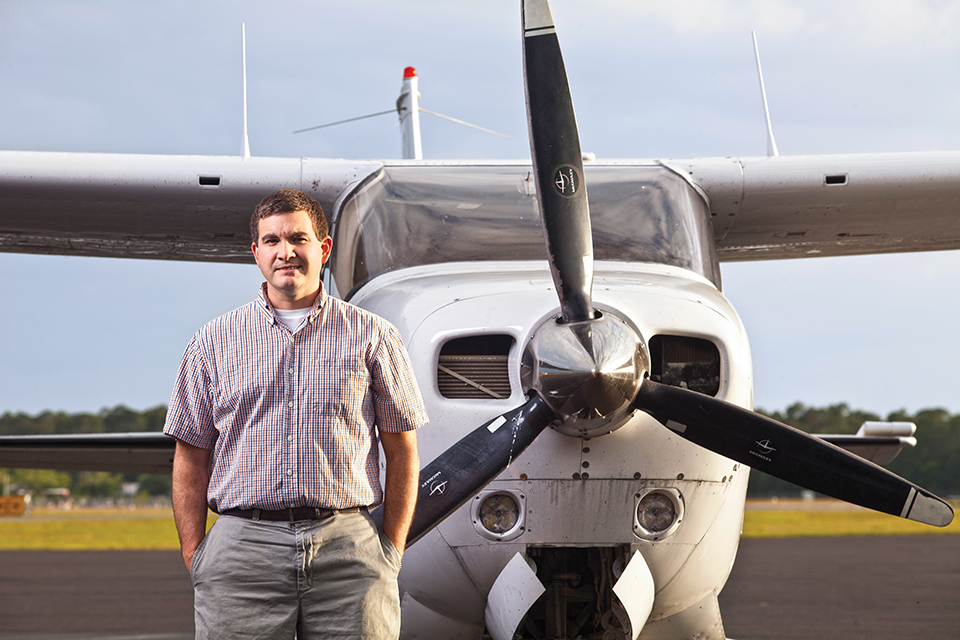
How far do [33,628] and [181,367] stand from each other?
841 centimetres

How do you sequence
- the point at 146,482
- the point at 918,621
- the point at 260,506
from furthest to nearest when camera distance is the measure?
the point at 146,482
the point at 918,621
the point at 260,506

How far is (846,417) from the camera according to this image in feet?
245

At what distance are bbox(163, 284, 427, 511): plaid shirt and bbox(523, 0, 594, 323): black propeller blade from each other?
1.81m

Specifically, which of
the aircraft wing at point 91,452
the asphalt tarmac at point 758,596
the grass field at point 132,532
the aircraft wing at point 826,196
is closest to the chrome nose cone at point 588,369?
the aircraft wing at point 826,196

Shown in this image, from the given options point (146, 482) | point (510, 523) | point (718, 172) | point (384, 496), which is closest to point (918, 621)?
point (718, 172)

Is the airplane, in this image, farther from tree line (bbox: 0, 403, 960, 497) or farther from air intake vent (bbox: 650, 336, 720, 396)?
tree line (bbox: 0, 403, 960, 497)

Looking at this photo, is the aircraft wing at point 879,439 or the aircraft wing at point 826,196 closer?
the aircraft wing at point 826,196

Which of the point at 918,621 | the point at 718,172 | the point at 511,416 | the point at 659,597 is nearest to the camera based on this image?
the point at 511,416

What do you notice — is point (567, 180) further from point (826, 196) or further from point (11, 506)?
point (11, 506)

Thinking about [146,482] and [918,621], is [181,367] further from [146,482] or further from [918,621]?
[146,482]

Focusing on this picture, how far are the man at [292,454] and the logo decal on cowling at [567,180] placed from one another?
1872 mm

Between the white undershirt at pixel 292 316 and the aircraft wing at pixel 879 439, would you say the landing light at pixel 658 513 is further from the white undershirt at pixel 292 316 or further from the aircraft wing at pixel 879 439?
the aircraft wing at pixel 879 439

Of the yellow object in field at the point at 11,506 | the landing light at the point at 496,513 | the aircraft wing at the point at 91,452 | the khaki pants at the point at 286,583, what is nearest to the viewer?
the khaki pants at the point at 286,583

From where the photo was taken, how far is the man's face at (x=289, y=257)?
2572mm
